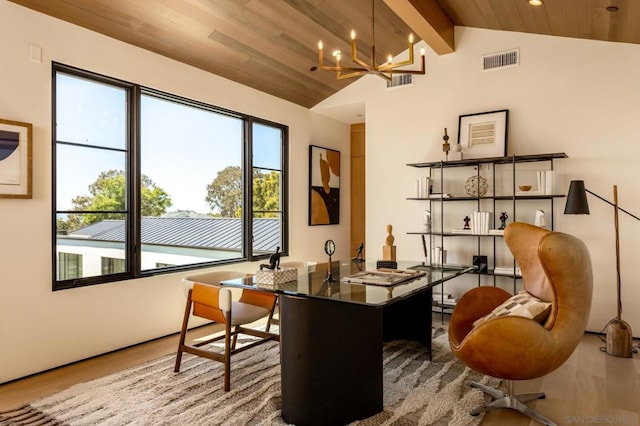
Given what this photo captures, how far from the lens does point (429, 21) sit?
4453 mm

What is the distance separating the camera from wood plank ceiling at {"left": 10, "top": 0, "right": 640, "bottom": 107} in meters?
3.70

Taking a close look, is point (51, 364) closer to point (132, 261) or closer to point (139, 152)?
point (132, 261)

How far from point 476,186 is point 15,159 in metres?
4.49

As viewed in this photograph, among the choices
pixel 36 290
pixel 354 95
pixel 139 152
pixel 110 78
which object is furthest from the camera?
pixel 354 95

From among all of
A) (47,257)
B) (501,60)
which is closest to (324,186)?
(501,60)

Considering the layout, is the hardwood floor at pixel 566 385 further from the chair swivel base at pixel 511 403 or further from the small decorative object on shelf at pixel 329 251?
the small decorative object on shelf at pixel 329 251

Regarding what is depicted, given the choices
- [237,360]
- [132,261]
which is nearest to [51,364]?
[132,261]

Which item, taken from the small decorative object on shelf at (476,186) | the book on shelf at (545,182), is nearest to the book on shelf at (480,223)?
the small decorative object on shelf at (476,186)

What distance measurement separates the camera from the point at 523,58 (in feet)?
16.1

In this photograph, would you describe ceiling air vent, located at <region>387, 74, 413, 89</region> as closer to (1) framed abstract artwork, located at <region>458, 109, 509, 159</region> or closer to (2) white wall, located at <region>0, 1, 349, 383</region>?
(1) framed abstract artwork, located at <region>458, 109, 509, 159</region>

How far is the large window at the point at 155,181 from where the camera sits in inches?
148

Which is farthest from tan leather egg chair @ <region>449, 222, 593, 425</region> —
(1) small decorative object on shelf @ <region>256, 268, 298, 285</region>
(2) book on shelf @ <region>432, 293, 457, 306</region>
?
(2) book on shelf @ <region>432, 293, 457, 306</region>

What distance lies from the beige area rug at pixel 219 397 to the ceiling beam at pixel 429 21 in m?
3.17

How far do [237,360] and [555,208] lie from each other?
3.67 meters
